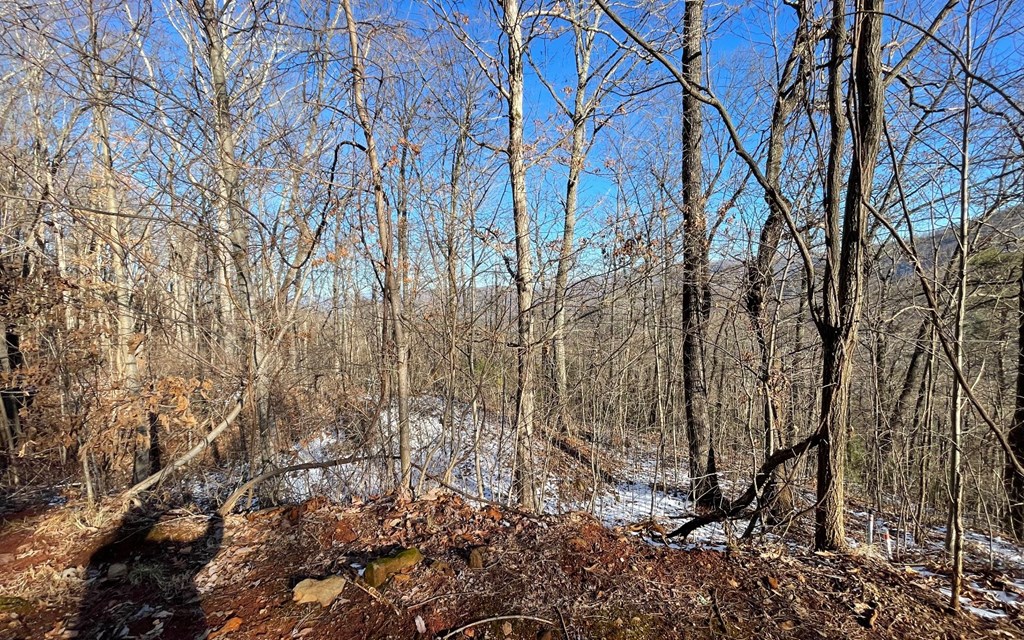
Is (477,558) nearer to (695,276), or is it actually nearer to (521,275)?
(521,275)

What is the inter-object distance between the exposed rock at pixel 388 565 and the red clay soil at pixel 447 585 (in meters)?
0.05

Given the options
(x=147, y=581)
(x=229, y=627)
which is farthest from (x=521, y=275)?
(x=147, y=581)

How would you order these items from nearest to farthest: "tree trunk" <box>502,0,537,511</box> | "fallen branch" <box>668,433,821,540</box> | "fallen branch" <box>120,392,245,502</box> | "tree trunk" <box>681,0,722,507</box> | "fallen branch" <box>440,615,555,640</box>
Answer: "fallen branch" <box>440,615,555,640</box>, "fallen branch" <box>668,433,821,540</box>, "fallen branch" <box>120,392,245,502</box>, "tree trunk" <box>502,0,537,511</box>, "tree trunk" <box>681,0,722,507</box>

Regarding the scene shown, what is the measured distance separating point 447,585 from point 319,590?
0.75 metres

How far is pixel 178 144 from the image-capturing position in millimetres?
4230

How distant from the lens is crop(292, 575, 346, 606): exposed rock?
2453mm

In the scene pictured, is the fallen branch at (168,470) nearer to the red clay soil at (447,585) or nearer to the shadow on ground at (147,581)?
the shadow on ground at (147,581)

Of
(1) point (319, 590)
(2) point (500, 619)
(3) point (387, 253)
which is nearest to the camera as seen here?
(2) point (500, 619)

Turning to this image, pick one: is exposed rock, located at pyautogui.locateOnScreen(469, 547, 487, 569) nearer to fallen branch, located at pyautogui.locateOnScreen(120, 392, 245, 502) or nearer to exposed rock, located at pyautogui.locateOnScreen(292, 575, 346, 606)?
exposed rock, located at pyautogui.locateOnScreen(292, 575, 346, 606)

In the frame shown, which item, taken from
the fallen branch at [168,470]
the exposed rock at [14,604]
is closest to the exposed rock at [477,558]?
the exposed rock at [14,604]

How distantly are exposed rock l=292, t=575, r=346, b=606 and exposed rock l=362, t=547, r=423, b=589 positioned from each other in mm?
160

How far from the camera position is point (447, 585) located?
2.54 metres

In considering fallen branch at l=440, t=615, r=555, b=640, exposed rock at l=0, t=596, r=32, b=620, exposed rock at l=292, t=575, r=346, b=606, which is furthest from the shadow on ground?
fallen branch at l=440, t=615, r=555, b=640

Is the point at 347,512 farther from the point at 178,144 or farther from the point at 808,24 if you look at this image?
the point at 808,24
